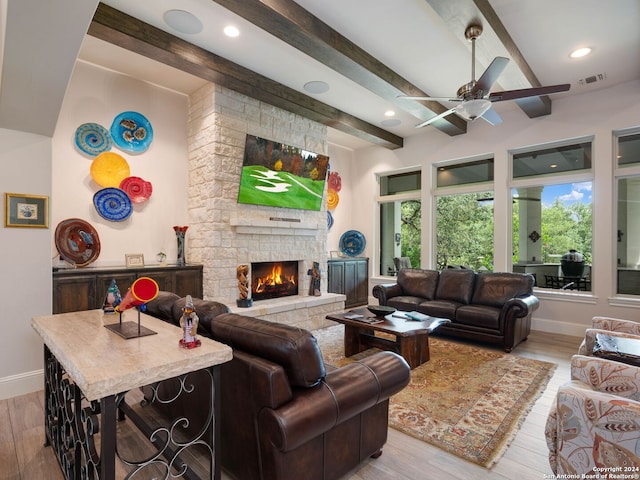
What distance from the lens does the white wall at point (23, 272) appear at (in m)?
2.89

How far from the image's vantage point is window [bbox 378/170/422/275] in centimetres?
688

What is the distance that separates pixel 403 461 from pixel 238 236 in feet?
11.1

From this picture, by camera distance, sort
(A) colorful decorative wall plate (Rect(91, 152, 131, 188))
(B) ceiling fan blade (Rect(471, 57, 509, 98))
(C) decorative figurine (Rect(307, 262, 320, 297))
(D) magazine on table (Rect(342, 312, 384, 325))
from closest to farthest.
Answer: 1. (B) ceiling fan blade (Rect(471, 57, 509, 98))
2. (D) magazine on table (Rect(342, 312, 384, 325))
3. (A) colorful decorative wall plate (Rect(91, 152, 131, 188))
4. (C) decorative figurine (Rect(307, 262, 320, 297))

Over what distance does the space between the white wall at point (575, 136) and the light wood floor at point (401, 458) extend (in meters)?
2.94

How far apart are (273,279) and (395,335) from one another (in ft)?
7.90

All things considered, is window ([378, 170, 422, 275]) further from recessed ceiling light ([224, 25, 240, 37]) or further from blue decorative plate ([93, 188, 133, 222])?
blue decorative plate ([93, 188, 133, 222])

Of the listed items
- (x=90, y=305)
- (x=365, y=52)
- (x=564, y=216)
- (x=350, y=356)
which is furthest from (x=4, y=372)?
(x=564, y=216)

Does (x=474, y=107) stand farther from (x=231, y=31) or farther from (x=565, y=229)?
(x=565, y=229)

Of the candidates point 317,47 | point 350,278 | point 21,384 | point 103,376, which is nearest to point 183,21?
point 317,47

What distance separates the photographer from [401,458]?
2113mm

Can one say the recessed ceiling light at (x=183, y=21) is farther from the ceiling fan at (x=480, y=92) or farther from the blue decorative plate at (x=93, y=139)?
the ceiling fan at (x=480, y=92)

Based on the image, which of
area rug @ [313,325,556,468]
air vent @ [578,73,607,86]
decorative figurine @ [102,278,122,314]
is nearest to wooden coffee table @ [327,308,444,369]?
area rug @ [313,325,556,468]

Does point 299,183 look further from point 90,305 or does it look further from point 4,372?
point 4,372

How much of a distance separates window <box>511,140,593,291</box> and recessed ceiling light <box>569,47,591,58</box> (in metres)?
1.57
